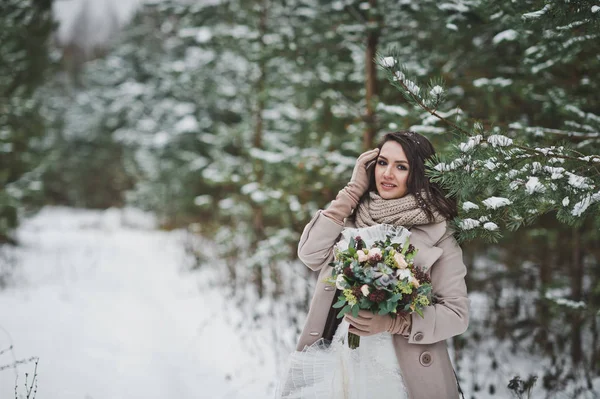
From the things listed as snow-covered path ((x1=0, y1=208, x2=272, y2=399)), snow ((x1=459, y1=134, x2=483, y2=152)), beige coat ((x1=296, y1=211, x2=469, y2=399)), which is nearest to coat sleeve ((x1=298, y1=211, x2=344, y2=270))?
beige coat ((x1=296, y1=211, x2=469, y2=399))

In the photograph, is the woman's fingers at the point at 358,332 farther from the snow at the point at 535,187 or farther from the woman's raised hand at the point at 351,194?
the snow at the point at 535,187

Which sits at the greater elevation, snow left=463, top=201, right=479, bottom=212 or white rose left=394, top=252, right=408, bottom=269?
snow left=463, top=201, right=479, bottom=212

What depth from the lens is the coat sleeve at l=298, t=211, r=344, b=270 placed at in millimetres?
2410

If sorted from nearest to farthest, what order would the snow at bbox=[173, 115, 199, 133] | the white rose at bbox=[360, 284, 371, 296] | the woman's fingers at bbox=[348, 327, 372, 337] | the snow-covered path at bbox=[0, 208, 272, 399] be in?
the white rose at bbox=[360, 284, 371, 296] < the woman's fingers at bbox=[348, 327, 372, 337] < the snow-covered path at bbox=[0, 208, 272, 399] < the snow at bbox=[173, 115, 199, 133]

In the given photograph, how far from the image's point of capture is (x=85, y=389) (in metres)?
3.35

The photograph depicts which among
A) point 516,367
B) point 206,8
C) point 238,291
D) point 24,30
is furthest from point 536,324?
point 24,30

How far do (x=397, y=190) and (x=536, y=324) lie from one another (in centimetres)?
362

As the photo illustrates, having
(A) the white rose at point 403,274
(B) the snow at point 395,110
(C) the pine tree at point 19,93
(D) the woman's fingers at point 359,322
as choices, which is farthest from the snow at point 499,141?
(C) the pine tree at point 19,93

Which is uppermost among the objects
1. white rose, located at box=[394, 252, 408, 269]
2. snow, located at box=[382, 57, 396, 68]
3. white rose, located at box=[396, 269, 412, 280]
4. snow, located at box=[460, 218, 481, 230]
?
snow, located at box=[382, 57, 396, 68]

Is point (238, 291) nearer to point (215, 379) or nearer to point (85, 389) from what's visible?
point (215, 379)

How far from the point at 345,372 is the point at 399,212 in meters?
1.01

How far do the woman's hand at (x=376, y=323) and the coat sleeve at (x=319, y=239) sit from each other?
0.47 meters

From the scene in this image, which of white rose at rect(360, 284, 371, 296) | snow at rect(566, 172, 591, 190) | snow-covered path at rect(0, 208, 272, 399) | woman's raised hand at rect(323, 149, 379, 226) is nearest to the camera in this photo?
white rose at rect(360, 284, 371, 296)

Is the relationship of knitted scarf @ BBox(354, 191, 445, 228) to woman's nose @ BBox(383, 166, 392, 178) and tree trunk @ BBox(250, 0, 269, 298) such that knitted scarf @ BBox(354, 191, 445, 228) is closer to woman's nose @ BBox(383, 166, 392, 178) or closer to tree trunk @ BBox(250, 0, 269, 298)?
woman's nose @ BBox(383, 166, 392, 178)
